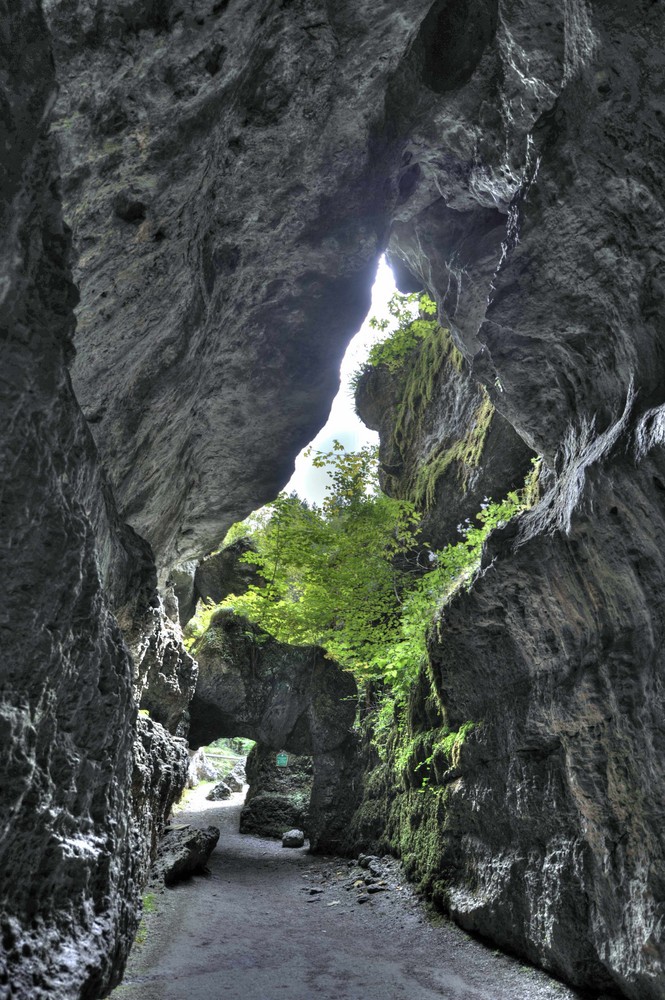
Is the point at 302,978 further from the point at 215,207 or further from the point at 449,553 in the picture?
the point at 215,207

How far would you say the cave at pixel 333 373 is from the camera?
13.1 feet

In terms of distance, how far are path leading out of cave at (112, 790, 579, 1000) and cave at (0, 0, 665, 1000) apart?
0.44m

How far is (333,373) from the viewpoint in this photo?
30.0ft

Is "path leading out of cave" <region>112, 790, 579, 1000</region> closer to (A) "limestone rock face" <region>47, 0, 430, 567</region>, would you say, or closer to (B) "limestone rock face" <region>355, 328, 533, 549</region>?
(A) "limestone rock face" <region>47, 0, 430, 567</region>

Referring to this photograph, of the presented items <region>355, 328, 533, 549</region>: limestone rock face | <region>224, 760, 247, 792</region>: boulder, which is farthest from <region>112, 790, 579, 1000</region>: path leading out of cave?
<region>224, 760, 247, 792</region>: boulder

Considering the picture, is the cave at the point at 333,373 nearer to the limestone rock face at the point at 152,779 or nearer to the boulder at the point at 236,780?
the limestone rock face at the point at 152,779

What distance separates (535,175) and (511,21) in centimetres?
225

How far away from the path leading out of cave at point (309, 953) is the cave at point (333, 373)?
0.44m

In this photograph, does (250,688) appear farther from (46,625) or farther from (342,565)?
(46,625)

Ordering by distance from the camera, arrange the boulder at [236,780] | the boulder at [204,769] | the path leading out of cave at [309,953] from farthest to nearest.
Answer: the boulder at [204,769]
the boulder at [236,780]
the path leading out of cave at [309,953]

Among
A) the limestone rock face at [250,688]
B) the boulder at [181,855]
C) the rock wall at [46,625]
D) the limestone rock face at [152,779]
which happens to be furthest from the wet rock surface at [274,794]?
the rock wall at [46,625]

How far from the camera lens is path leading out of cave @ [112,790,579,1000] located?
234 inches

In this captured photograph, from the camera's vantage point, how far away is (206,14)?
4730 millimetres

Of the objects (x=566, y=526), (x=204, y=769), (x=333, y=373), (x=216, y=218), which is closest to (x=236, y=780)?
(x=204, y=769)
